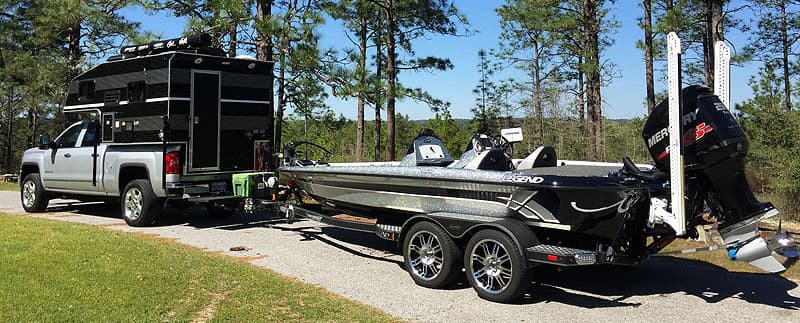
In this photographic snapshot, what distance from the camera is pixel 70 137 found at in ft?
37.0

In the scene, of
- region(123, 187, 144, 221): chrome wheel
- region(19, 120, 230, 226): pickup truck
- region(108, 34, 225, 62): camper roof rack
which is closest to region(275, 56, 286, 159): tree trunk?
region(108, 34, 225, 62): camper roof rack

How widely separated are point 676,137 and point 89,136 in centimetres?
987

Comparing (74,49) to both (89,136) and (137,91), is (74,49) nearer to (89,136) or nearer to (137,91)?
(89,136)

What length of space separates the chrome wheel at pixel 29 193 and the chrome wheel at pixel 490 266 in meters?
10.0

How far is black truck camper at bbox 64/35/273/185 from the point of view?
370 inches

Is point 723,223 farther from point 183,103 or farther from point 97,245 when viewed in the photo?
point 183,103

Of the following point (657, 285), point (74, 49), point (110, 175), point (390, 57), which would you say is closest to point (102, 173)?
point (110, 175)

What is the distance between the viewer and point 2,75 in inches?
948

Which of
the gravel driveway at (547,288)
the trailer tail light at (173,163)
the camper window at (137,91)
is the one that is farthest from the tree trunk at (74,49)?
the gravel driveway at (547,288)

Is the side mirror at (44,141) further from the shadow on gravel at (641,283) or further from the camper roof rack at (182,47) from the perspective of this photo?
the shadow on gravel at (641,283)

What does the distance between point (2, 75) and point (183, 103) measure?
19357 millimetres

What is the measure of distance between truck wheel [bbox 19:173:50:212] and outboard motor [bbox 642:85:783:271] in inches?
448

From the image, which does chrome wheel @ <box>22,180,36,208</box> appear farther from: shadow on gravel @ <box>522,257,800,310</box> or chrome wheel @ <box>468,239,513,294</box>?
shadow on gravel @ <box>522,257,800,310</box>

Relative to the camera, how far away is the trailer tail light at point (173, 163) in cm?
939
